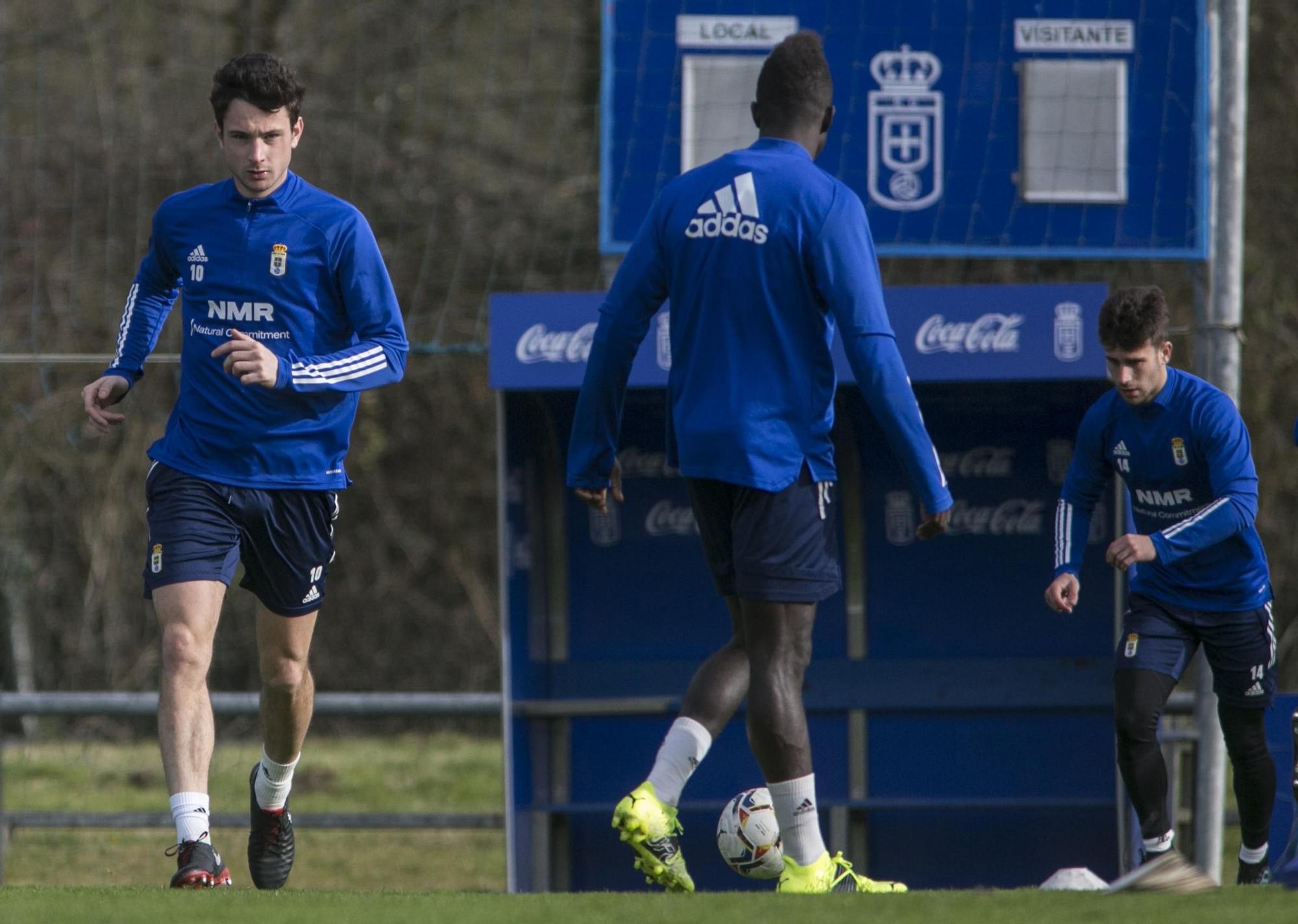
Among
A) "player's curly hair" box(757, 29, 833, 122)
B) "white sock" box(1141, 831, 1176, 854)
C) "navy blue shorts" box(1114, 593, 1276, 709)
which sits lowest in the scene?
"white sock" box(1141, 831, 1176, 854)

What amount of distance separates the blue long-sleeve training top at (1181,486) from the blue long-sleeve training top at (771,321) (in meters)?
1.65

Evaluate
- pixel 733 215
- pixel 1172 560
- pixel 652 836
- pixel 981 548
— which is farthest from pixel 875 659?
pixel 733 215

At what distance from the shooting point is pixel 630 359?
4703 mm

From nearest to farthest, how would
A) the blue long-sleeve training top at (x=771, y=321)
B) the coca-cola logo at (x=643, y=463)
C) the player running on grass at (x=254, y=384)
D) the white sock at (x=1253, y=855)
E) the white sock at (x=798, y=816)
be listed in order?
the blue long-sleeve training top at (x=771, y=321)
the white sock at (x=798, y=816)
the player running on grass at (x=254, y=384)
the white sock at (x=1253, y=855)
the coca-cola logo at (x=643, y=463)

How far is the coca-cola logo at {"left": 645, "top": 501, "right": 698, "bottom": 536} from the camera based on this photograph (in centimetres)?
769

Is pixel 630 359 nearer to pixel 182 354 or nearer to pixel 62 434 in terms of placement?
pixel 182 354

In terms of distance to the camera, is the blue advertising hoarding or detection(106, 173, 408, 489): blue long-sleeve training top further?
the blue advertising hoarding

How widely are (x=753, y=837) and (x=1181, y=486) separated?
6.64 feet

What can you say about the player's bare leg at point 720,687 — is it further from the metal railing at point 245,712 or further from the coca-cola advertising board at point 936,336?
the metal railing at point 245,712

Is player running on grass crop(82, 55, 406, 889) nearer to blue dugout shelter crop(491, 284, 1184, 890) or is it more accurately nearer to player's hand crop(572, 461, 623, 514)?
player's hand crop(572, 461, 623, 514)

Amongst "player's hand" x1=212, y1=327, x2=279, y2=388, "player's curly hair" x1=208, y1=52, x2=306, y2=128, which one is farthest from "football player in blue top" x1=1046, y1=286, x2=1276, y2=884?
"player's curly hair" x1=208, y1=52, x2=306, y2=128

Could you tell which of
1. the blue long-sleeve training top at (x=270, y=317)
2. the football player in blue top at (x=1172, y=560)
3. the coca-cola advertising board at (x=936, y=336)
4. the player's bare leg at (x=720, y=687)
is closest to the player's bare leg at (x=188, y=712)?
the blue long-sleeve training top at (x=270, y=317)

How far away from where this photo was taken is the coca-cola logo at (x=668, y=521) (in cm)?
769

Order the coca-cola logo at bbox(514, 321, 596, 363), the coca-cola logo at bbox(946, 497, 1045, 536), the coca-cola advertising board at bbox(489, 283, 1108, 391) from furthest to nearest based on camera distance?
the coca-cola logo at bbox(946, 497, 1045, 536)
the coca-cola logo at bbox(514, 321, 596, 363)
the coca-cola advertising board at bbox(489, 283, 1108, 391)
